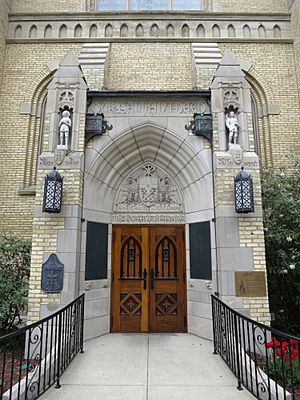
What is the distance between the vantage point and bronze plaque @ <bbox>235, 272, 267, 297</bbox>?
226 inches

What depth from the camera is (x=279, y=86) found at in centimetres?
1009

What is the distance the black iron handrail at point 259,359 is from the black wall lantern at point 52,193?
147 inches

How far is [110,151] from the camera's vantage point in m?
6.77

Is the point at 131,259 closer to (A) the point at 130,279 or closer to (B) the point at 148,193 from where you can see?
(A) the point at 130,279

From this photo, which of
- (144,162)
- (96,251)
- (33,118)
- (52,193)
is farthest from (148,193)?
(33,118)

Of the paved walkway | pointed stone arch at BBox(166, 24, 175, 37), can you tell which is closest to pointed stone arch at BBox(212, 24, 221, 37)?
pointed stone arch at BBox(166, 24, 175, 37)

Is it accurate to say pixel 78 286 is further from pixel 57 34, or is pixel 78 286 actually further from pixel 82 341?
pixel 57 34

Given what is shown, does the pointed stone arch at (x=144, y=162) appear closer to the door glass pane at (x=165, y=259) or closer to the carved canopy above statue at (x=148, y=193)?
the carved canopy above statue at (x=148, y=193)

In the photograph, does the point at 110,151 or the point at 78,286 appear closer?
the point at 78,286

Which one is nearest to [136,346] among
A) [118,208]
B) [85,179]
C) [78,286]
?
[78,286]

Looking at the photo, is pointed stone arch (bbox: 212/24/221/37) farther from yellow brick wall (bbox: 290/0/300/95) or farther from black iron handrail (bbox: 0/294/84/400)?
black iron handrail (bbox: 0/294/84/400)

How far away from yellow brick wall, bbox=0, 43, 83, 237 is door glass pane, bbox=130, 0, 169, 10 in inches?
125

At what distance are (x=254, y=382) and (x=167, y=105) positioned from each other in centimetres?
574

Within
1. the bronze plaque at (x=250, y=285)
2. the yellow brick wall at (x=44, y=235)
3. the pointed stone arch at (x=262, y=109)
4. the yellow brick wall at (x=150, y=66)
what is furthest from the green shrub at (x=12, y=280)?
the pointed stone arch at (x=262, y=109)
